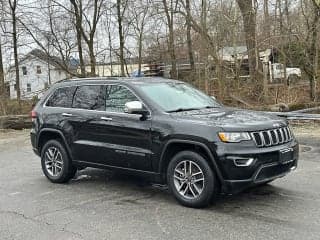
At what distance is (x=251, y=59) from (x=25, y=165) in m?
12.6

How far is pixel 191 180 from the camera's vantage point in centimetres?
642

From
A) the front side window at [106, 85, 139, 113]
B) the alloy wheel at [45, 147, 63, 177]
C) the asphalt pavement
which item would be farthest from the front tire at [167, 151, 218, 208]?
the alloy wheel at [45, 147, 63, 177]

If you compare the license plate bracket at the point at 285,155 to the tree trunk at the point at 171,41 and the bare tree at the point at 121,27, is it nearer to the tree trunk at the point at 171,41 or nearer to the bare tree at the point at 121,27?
the tree trunk at the point at 171,41

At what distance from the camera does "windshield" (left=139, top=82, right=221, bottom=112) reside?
23.1 feet

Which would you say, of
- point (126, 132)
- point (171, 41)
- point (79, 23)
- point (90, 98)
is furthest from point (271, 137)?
point (79, 23)

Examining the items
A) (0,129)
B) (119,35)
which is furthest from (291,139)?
(119,35)

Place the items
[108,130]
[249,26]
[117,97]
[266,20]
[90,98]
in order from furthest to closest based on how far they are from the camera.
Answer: [266,20], [249,26], [90,98], [117,97], [108,130]

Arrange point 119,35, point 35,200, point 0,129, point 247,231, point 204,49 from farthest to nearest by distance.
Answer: point 119,35 → point 204,49 → point 0,129 → point 35,200 → point 247,231

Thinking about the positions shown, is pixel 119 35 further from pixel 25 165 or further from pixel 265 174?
pixel 265 174

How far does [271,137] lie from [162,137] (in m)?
1.41

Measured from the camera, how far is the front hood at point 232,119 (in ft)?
20.1

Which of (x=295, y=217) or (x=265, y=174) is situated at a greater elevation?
(x=265, y=174)

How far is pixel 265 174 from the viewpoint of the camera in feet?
20.2

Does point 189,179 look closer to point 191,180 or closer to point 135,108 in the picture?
point 191,180
